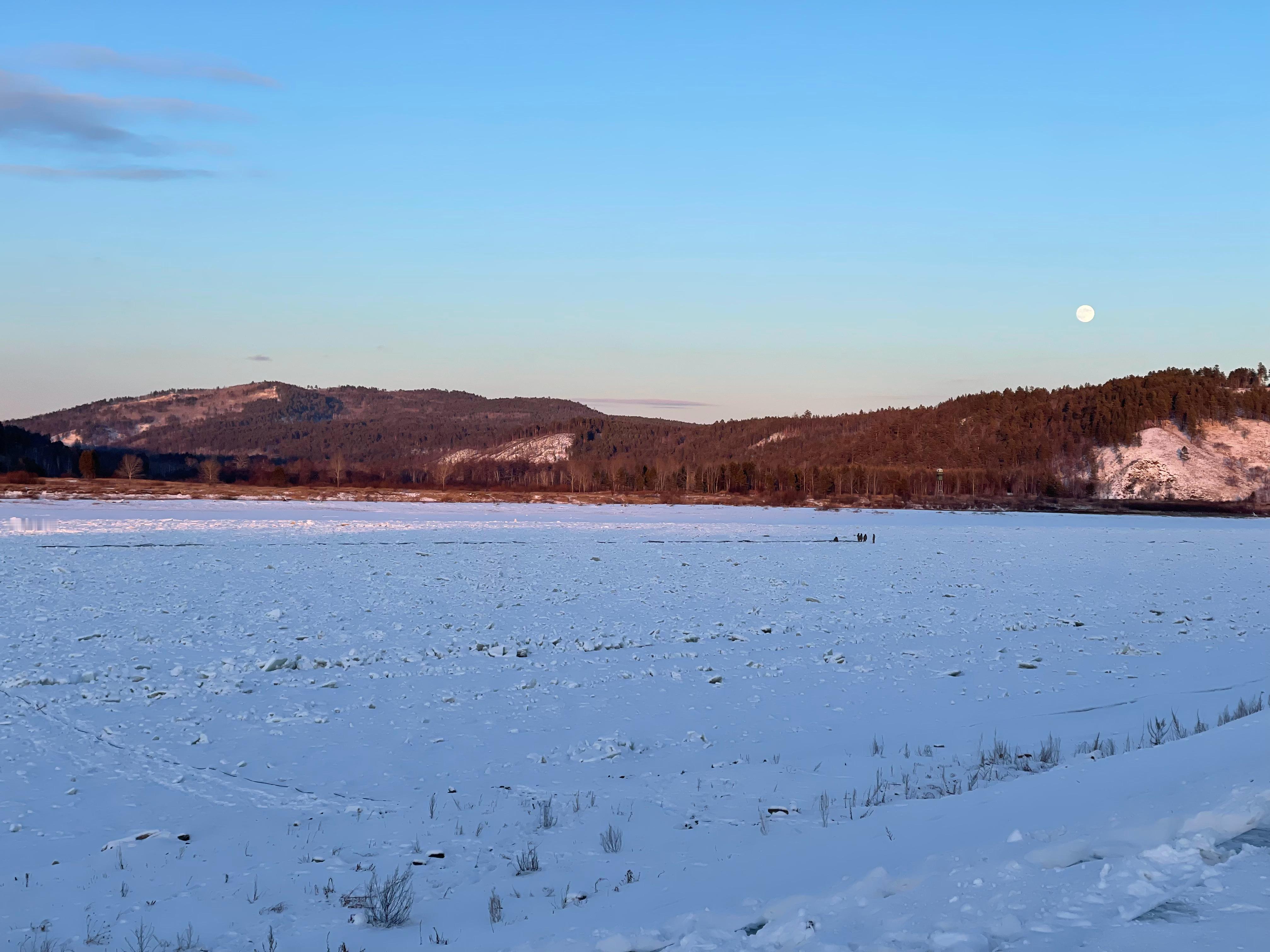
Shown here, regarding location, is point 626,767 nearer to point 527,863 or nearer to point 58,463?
point 527,863

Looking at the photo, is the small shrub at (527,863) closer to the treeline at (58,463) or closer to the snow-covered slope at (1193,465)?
the treeline at (58,463)

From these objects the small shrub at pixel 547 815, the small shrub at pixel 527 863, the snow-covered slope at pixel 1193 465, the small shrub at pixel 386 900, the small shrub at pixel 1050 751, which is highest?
the snow-covered slope at pixel 1193 465

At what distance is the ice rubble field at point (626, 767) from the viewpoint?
18.0ft

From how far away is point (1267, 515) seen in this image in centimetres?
11412

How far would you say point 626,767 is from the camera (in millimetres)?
9570

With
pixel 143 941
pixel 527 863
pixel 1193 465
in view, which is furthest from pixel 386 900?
pixel 1193 465

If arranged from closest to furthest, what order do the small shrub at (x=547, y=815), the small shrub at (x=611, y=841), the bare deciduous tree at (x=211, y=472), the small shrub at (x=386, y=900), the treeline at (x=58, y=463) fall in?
the small shrub at (x=386, y=900)
the small shrub at (x=611, y=841)
the small shrub at (x=547, y=815)
the treeline at (x=58, y=463)
the bare deciduous tree at (x=211, y=472)

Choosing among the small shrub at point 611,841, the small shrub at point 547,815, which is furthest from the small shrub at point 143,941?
the small shrub at point 611,841

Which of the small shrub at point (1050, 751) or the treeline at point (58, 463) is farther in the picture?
the treeline at point (58, 463)

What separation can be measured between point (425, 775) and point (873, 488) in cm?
16302

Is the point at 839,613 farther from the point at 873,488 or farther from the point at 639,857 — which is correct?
the point at 873,488

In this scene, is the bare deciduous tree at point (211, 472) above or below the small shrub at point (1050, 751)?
above

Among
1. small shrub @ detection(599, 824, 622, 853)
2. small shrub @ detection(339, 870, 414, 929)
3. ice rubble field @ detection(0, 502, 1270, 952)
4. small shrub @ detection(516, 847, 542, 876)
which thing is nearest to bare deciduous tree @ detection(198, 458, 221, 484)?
ice rubble field @ detection(0, 502, 1270, 952)

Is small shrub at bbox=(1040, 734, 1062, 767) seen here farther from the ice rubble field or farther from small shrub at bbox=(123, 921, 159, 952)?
small shrub at bbox=(123, 921, 159, 952)
